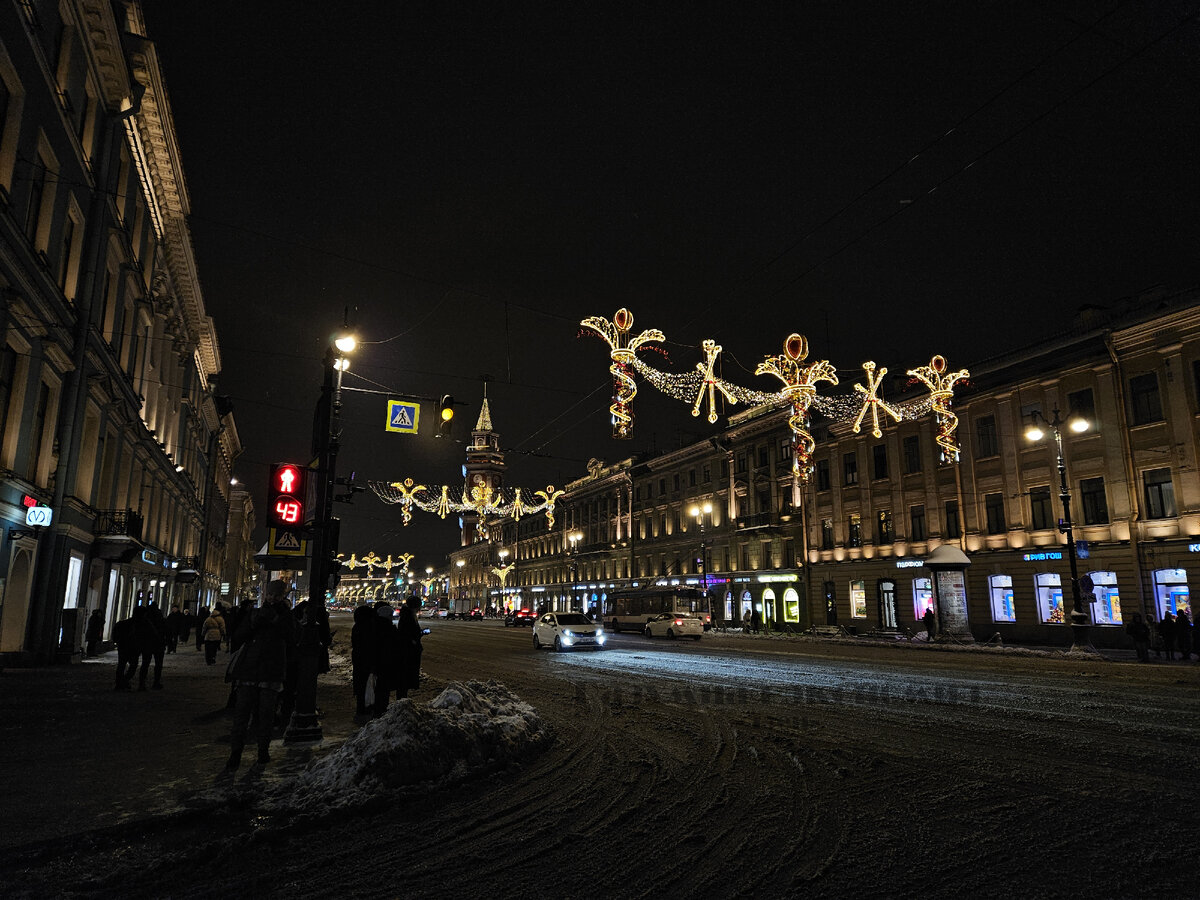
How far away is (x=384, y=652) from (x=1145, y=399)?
102ft

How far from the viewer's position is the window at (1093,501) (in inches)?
1185

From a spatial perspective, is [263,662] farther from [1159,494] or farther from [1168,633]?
[1159,494]

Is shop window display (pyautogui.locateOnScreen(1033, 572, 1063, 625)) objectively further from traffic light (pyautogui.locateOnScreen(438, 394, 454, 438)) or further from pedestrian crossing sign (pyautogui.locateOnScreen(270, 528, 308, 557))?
pedestrian crossing sign (pyautogui.locateOnScreen(270, 528, 308, 557))

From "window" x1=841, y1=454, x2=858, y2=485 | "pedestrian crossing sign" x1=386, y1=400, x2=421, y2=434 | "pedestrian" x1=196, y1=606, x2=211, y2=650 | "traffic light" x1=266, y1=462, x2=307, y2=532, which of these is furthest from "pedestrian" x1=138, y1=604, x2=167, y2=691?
"window" x1=841, y1=454, x2=858, y2=485

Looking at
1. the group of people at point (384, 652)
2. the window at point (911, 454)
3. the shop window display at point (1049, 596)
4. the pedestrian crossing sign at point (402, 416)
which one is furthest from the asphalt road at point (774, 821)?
the window at point (911, 454)

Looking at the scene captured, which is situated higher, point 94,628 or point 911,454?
point 911,454

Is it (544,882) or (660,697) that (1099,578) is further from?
(544,882)

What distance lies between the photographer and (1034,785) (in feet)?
21.2

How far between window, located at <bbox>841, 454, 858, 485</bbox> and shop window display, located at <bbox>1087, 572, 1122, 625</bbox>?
14.8m

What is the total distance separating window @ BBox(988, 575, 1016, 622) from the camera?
33281 millimetres

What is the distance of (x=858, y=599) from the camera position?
138 ft

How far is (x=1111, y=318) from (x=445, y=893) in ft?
117

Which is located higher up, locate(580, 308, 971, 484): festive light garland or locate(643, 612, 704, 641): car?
locate(580, 308, 971, 484): festive light garland

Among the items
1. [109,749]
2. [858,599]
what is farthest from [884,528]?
[109,749]
